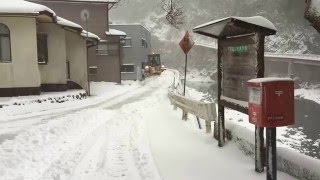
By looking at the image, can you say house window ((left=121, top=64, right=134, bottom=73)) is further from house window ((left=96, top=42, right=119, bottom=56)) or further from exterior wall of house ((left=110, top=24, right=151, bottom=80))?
house window ((left=96, top=42, right=119, bottom=56))

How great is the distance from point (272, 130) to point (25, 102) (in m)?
14.9

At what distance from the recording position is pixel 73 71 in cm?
2517

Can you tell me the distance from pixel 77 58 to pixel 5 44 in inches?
269

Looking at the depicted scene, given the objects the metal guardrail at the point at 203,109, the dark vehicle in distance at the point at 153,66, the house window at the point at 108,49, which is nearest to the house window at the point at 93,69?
the house window at the point at 108,49

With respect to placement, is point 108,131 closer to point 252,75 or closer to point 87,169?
point 87,169

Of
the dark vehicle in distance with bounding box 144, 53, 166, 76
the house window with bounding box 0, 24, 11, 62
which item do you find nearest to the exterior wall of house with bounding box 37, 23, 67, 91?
the house window with bounding box 0, 24, 11, 62

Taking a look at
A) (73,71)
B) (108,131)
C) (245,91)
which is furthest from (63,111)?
(245,91)

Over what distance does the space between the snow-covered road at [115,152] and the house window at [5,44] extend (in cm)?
664

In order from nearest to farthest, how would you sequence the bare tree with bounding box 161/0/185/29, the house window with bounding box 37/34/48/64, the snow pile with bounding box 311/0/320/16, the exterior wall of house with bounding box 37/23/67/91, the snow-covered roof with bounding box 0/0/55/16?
the snow pile with bounding box 311/0/320/16 < the bare tree with bounding box 161/0/185/29 < the snow-covered roof with bounding box 0/0/55/16 < the house window with bounding box 37/34/48/64 < the exterior wall of house with bounding box 37/23/67/91

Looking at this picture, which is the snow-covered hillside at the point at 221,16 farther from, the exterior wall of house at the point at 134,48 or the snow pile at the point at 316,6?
the snow pile at the point at 316,6

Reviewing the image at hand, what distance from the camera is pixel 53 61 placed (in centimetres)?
2180

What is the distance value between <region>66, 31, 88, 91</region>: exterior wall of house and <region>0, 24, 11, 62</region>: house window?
6293mm

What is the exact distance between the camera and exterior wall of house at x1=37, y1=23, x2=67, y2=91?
21.7 meters

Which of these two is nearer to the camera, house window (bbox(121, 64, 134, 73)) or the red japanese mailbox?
the red japanese mailbox
